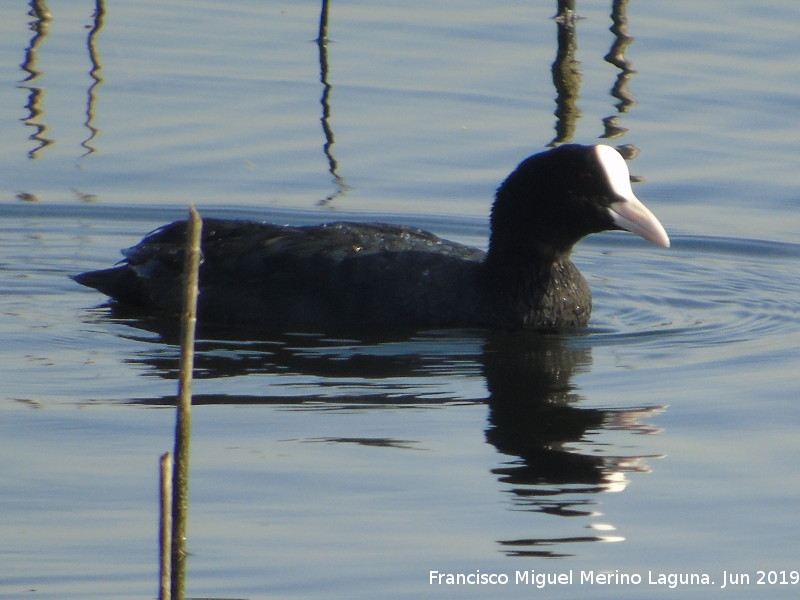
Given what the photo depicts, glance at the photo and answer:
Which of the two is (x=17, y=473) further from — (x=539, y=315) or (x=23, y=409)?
(x=539, y=315)

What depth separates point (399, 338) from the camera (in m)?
7.37

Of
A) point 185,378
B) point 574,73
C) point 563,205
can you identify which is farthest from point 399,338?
point 574,73

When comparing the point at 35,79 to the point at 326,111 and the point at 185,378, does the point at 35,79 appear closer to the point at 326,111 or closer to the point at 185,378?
the point at 326,111

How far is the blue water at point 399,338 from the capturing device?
4.88 meters

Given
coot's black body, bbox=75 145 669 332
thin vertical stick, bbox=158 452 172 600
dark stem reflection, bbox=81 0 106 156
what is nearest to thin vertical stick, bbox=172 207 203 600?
thin vertical stick, bbox=158 452 172 600

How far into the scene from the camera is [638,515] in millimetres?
5164

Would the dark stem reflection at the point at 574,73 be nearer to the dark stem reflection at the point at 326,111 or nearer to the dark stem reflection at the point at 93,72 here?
the dark stem reflection at the point at 326,111

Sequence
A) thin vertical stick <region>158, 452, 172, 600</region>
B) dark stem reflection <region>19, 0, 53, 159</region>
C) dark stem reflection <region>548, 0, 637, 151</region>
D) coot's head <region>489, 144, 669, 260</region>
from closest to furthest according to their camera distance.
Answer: thin vertical stick <region>158, 452, 172, 600</region> → coot's head <region>489, 144, 669, 260</region> → dark stem reflection <region>19, 0, 53, 159</region> → dark stem reflection <region>548, 0, 637, 151</region>

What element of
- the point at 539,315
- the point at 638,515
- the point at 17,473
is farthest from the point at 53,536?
the point at 539,315

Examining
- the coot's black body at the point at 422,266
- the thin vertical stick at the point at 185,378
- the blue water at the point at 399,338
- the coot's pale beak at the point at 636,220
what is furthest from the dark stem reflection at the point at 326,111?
the thin vertical stick at the point at 185,378

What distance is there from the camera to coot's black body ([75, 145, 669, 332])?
744 centimetres

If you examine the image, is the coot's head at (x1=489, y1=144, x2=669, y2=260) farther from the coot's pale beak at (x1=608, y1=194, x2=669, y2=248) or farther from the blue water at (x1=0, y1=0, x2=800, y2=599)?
the blue water at (x1=0, y1=0, x2=800, y2=599)

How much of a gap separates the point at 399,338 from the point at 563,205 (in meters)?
0.96

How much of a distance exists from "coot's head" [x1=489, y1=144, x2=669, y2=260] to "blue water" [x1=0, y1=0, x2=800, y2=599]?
17.9 inches
